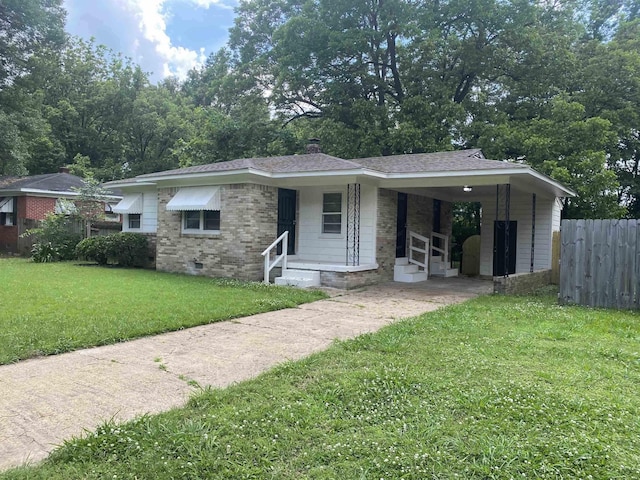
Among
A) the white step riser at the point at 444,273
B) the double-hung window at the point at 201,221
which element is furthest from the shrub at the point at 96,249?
the white step riser at the point at 444,273

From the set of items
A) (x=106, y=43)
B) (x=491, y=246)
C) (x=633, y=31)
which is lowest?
(x=491, y=246)

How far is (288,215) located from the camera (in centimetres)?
1298

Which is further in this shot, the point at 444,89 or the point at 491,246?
the point at 444,89

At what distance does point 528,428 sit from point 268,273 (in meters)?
8.96

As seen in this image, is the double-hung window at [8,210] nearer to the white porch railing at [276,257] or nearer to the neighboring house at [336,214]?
the neighboring house at [336,214]

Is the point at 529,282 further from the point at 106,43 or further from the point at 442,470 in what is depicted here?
the point at 106,43

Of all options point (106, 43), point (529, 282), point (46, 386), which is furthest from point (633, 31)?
point (106, 43)

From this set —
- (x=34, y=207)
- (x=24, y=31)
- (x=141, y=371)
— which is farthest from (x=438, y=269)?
(x=24, y=31)

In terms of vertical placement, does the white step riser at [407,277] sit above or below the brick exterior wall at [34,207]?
below

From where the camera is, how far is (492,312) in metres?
7.74

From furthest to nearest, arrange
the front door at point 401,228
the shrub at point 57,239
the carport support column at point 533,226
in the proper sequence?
the shrub at point 57,239 → the front door at point 401,228 → the carport support column at point 533,226

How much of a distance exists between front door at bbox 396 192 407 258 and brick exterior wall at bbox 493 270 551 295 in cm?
334

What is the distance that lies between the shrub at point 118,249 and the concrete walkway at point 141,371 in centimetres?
900

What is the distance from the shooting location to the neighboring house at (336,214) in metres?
11.1
